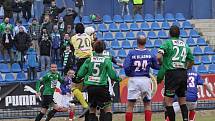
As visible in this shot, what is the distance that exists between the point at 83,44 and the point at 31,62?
9.36 m

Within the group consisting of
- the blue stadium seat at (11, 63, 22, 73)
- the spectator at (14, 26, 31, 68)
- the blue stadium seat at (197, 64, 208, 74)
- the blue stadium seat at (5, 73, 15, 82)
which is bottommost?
the blue stadium seat at (197, 64, 208, 74)

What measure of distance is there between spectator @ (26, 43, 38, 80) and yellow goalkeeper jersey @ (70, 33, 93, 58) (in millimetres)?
8665

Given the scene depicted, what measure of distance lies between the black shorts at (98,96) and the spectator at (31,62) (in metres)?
10.3

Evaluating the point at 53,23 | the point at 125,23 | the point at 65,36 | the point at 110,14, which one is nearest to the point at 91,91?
the point at 65,36

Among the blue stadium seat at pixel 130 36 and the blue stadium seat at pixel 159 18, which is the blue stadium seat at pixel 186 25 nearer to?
the blue stadium seat at pixel 159 18

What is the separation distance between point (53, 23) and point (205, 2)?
10.8 meters

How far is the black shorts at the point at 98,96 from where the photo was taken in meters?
15.1

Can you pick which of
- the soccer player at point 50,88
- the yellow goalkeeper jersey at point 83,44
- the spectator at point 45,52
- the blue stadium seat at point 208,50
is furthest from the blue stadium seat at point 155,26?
the yellow goalkeeper jersey at point 83,44

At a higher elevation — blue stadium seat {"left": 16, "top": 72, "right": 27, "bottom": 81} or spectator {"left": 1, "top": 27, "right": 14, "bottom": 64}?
spectator {"left": 1, "top": 27, "right": 14, "bottom": 64}

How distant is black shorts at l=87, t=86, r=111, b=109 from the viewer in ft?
49.4

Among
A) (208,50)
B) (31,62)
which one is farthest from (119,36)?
(31,62)

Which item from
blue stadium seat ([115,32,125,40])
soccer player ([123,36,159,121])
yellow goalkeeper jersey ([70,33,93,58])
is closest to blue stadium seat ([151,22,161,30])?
blue stadium seat ([115,32,125,40])

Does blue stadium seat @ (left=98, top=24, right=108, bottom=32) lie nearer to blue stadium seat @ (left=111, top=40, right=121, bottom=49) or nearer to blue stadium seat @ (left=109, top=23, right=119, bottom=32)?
blue stadium seat @ (left=109, top=23, right=119, bottom=32)

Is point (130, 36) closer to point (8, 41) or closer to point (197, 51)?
point (197, 51)
